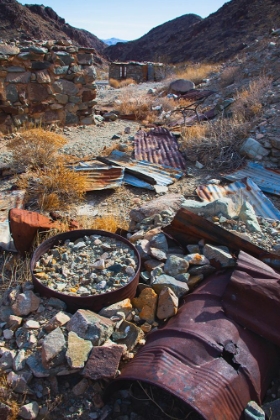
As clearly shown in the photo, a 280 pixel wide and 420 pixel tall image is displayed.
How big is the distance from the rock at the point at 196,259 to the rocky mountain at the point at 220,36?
64.5 ft

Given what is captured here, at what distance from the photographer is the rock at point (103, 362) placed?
2000 mm

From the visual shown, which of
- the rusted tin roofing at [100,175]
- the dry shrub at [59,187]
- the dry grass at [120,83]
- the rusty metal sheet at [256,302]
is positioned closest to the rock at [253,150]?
the rusted tin roofing at [100,175]

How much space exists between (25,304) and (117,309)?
654mm

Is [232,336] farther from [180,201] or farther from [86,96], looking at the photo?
[86,96]

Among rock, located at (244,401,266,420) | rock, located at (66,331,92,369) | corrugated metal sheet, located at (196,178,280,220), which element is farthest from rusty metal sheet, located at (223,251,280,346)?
corrugated metal sheet, located at (196,178,280,220)

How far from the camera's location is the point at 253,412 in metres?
1.83

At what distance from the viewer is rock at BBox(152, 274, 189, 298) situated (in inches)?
101

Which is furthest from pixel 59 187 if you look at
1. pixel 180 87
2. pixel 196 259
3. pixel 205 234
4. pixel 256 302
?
pixel 180 87

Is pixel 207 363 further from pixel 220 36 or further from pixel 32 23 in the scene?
pixel 32 23

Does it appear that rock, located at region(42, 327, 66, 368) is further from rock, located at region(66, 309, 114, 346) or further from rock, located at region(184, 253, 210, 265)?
rock, located at region(184, 253, 210, 265)

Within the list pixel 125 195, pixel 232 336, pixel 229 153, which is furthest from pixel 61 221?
pixel 229 153

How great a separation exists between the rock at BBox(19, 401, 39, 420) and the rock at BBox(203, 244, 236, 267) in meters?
1.62

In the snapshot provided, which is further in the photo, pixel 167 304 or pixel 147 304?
pixel 147 304

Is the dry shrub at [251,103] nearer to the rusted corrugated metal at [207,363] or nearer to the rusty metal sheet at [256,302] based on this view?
the rusty metal sheet at [256,302]
